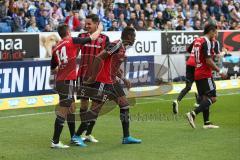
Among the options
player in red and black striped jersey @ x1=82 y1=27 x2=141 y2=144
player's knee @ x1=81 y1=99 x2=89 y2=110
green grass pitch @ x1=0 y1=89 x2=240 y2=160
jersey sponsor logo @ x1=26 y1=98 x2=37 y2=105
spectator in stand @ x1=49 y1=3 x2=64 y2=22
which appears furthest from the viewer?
spectator in stand @ x1=49 y1=3 x2=64 y2=22

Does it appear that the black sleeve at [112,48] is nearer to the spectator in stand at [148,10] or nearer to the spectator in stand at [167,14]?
the spectator in stand at [148,10]

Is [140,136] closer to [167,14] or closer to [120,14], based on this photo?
[120,14]

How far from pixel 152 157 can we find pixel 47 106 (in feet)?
25.6

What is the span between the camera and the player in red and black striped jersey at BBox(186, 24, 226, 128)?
1193 centimetres

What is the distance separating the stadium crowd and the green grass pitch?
5.77 meters

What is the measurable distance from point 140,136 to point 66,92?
A: 79.8 inches

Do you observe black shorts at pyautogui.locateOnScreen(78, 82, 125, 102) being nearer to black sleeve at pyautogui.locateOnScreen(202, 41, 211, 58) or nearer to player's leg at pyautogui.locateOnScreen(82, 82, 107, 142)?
player's leg at pyautogui.locateOnScreen(82, 82, 107, 142)

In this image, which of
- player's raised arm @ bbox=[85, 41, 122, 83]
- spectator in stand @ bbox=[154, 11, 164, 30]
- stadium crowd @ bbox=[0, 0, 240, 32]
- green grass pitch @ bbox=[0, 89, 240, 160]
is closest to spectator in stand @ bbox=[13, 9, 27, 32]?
stadium crowd @ bbox=[0, 0, 240, 32]

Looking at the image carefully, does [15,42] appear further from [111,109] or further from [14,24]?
[111,109]

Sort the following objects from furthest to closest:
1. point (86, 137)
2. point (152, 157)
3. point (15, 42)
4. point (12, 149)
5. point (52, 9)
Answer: point (52, 9) < point (15, 42) < point (86, 137) < point (12, 149) < point (152, 157)

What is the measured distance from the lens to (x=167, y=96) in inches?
743

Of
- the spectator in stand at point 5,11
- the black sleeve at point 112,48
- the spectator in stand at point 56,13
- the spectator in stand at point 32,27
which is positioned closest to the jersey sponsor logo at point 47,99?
the spectator in stand at point 32,27

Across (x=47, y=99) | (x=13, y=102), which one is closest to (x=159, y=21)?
(x=47, y=99)

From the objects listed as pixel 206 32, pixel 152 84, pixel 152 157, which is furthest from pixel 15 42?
pixel 152 157
